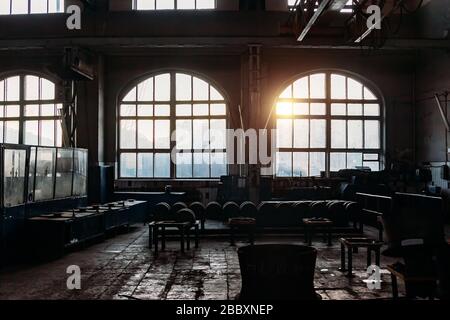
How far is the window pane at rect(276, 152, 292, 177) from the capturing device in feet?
45.5

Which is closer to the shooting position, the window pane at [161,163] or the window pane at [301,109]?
the window pane at [301,109]

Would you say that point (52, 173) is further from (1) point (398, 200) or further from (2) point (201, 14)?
(1) point (398, 200)

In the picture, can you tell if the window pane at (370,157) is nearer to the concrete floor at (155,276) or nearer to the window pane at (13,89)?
the concrete floor at (155,276)

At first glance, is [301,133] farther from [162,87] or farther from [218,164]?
[162,87]

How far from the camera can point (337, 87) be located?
1411 centimetres

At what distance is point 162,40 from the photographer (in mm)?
11242

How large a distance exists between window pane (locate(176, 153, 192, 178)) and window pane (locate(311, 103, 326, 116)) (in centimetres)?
418

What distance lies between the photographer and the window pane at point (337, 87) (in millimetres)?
14094

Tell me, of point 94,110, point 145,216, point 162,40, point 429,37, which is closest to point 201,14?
point 162,40

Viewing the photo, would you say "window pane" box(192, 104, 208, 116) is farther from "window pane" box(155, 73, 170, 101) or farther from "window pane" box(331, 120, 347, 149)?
"window pane" box(331, 120, 347, 149)

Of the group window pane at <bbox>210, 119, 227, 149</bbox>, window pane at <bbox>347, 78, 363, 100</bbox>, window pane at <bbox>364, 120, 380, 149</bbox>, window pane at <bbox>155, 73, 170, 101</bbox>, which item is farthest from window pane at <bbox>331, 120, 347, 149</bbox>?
window pane at <bbox>155, 73, 170, 101</bbox>

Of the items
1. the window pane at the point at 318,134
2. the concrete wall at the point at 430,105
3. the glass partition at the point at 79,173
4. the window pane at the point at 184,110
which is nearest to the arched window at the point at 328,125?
the window pane at the point at 318,134

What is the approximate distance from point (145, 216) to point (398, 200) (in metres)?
6.36

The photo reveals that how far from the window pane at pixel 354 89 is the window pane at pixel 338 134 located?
0.89 m
